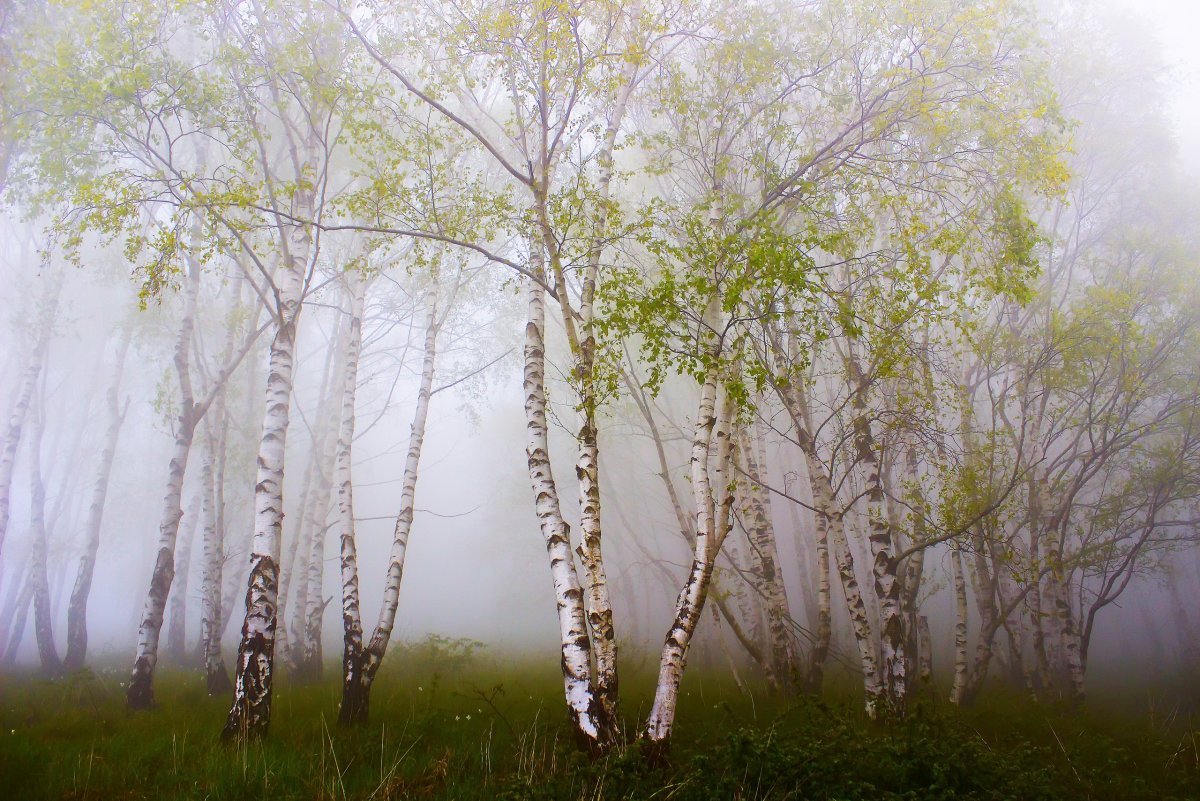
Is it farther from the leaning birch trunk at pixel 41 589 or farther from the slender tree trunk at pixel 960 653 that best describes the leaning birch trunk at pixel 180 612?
the slender tree trunk at pixel 960 653

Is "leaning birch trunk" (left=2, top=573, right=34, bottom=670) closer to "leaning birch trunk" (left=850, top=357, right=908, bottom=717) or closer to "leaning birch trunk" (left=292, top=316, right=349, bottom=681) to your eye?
"leaning birch trunk" (left=292, top=316, right=349, bottom=681)

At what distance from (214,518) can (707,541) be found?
10740 mm

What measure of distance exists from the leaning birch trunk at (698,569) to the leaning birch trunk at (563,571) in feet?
2.05

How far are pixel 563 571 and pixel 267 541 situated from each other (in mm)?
3937

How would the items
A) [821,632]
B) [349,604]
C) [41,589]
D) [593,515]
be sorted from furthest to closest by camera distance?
[41,589] < [821,632] < [349,604] < [593,515]

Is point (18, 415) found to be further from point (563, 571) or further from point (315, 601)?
point (563, 571)

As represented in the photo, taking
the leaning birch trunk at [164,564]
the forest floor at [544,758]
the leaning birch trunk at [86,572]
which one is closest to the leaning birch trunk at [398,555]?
the forest floor at [544,758]

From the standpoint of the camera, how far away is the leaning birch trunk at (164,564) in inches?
376

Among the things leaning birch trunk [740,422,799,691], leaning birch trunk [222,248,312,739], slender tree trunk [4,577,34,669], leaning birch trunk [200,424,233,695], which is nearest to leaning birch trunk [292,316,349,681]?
leaning birch trunk [200,424,233,695]

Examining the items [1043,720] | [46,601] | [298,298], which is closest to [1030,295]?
[1043,720]

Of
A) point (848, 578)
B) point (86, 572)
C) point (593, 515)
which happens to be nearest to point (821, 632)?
point (848, 578)

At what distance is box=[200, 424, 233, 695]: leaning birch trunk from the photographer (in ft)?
36.6

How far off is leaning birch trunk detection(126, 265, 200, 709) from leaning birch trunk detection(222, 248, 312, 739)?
124 inches

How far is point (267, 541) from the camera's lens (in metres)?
7.80
